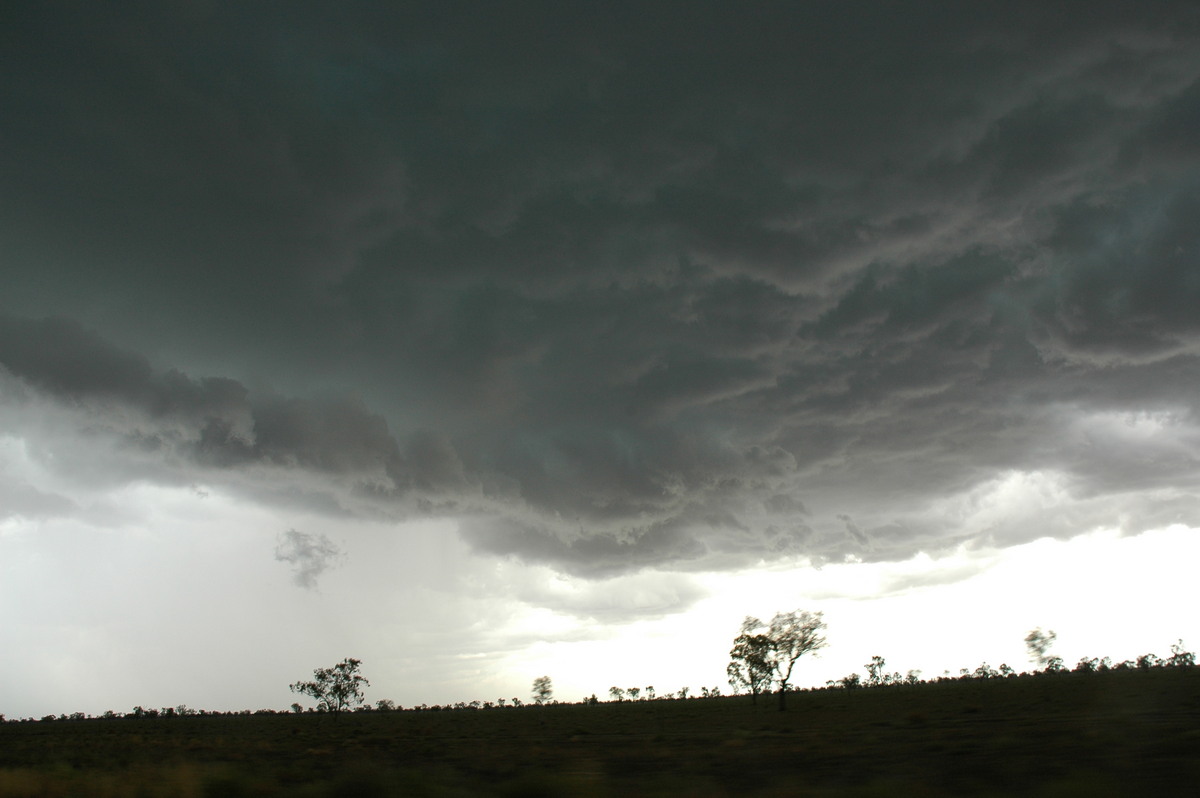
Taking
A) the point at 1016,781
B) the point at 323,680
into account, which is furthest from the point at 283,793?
the point at 323,680

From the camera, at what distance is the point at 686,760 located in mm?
26359

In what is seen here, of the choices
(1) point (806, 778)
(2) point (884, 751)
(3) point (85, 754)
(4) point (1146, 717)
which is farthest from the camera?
(3) point (85, 754)

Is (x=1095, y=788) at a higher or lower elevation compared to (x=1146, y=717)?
higher

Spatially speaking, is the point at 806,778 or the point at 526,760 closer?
the point at 806,778

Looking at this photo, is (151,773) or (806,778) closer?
(806,778)

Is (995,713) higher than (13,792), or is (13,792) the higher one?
(13,792)

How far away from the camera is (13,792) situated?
1853 centimetres

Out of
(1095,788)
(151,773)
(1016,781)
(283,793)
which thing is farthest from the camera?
(151,773)

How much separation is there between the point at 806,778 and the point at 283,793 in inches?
521

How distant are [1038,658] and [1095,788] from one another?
10314 cm

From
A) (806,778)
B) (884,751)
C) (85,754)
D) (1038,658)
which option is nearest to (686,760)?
(884,751)

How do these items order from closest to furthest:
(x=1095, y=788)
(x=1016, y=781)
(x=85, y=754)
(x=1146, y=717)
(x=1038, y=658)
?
(x=1095, y=788), (x=1016, y=781), (x=1146, y=717), (x=85, y=754), (x=1038, y=658)

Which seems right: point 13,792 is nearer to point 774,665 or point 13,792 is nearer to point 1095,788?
point 1095,788

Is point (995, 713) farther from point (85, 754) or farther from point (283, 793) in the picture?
point (85, 754)
